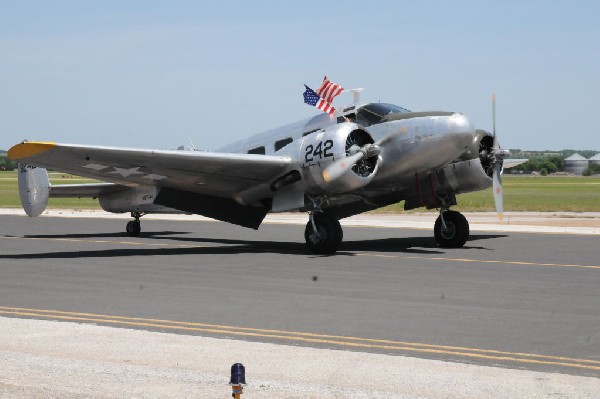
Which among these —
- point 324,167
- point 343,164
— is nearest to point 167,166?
point 324,167

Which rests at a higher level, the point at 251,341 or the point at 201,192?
the point at 201,192

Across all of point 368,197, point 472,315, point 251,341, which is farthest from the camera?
point 368,197

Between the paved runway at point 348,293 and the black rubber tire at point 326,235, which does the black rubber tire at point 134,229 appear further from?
the black rubber tire at point 326,235

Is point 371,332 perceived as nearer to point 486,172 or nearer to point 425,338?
point 425,338

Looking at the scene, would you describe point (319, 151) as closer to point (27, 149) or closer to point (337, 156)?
point (337, 156)

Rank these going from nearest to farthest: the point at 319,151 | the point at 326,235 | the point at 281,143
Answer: the point at 319,151 < the point at 326,235 < the point at 281,143

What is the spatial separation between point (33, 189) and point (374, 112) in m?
10.6

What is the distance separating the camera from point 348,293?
15.1 metres

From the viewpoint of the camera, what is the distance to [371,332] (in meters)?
11.2

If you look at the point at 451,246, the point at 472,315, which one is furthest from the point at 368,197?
the point at 472,315

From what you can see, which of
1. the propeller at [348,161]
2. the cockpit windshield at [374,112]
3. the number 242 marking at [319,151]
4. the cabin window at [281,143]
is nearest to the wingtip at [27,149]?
the number 242 marking at [319,151]

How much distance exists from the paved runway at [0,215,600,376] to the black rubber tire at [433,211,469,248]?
384 millimetres

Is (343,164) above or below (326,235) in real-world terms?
above

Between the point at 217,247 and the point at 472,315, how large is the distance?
45.7ft
